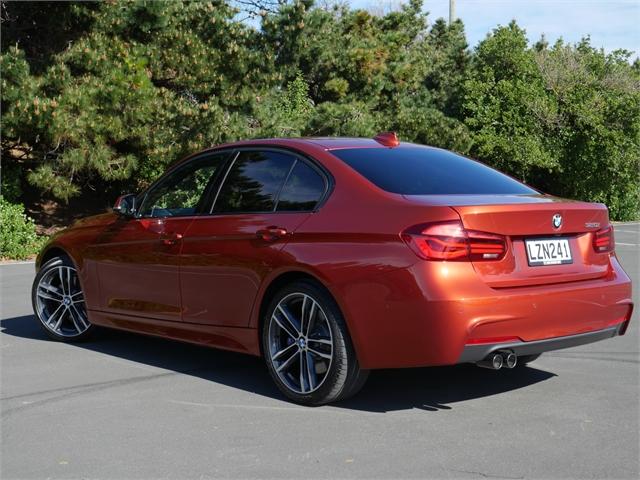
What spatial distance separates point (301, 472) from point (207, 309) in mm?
2090

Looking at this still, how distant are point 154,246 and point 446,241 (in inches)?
99.9

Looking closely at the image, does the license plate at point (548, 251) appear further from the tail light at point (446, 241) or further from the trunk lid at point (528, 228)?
the tail light at point (446, 241)

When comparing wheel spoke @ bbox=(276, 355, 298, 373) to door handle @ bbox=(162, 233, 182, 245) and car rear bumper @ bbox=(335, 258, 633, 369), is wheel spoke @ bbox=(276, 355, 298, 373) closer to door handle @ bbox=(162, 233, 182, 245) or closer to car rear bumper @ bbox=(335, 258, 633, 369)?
car rear bumper @ bbox=(335, 258, 633, 369)

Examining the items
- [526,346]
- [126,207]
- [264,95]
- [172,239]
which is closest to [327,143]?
[172,239]

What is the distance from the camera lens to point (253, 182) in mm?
6090

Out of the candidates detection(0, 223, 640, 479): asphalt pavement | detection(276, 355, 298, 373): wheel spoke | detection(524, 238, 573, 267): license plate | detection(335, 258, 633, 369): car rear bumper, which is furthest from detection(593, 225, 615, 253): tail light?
detection(276, 355, 298, 373): wheel spoke

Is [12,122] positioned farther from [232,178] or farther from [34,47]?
[232,178]

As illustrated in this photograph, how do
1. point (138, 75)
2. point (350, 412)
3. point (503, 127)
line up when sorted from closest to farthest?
point (350, 412)
point (138, 75)
point (503, 127)

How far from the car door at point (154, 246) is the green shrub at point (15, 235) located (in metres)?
11.1

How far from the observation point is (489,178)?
6.01m

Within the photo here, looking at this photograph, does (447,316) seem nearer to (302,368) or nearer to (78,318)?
(302,368)

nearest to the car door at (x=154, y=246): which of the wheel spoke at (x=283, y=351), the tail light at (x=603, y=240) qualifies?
the wheel spoke at (x=283, y=351)

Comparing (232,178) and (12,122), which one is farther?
(12,122)

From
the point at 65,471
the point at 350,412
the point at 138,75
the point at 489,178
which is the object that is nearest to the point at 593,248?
the point at 489,178
